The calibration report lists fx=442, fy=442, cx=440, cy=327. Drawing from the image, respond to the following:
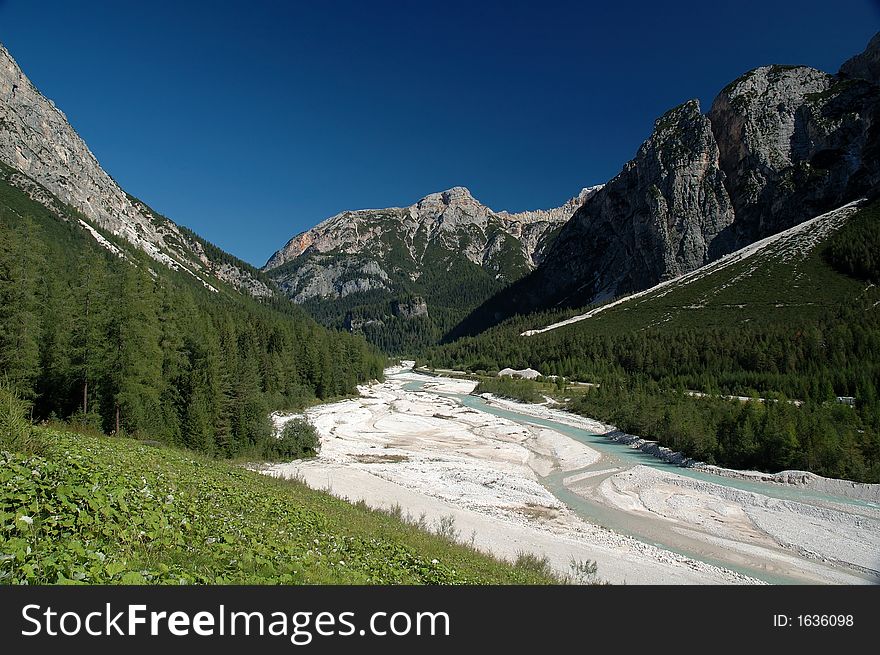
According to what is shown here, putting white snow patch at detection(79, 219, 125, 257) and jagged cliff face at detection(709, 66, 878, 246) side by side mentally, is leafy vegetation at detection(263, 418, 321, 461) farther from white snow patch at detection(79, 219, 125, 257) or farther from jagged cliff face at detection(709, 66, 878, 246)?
jagged cliff face at detection(709, 66, 878, 246)

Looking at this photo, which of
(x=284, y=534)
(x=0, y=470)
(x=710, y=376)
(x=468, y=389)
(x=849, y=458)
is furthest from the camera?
(x=468, y=389)

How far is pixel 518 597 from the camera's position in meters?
6.37

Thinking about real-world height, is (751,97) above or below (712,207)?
above

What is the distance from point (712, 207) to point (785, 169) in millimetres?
27448

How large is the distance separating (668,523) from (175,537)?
26110 millimetres

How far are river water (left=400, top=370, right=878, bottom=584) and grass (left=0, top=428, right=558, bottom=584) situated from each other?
41.3 ft

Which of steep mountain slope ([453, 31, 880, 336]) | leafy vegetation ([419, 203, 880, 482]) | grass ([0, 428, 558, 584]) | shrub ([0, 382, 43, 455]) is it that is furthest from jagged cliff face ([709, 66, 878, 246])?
shrub ([0, 382, 43, 455])

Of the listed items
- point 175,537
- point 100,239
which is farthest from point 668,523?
point 100,239

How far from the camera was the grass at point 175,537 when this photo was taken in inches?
242

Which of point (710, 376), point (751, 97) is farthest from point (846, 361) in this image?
point (751, 97)

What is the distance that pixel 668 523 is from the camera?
25.6 metres

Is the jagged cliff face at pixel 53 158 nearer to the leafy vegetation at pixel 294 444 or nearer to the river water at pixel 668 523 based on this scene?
the leafy vegetation at pixel 294 444

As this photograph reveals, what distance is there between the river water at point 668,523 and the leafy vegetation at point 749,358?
3.57 meters

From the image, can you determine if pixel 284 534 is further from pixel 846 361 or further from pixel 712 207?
pixel 712 207
